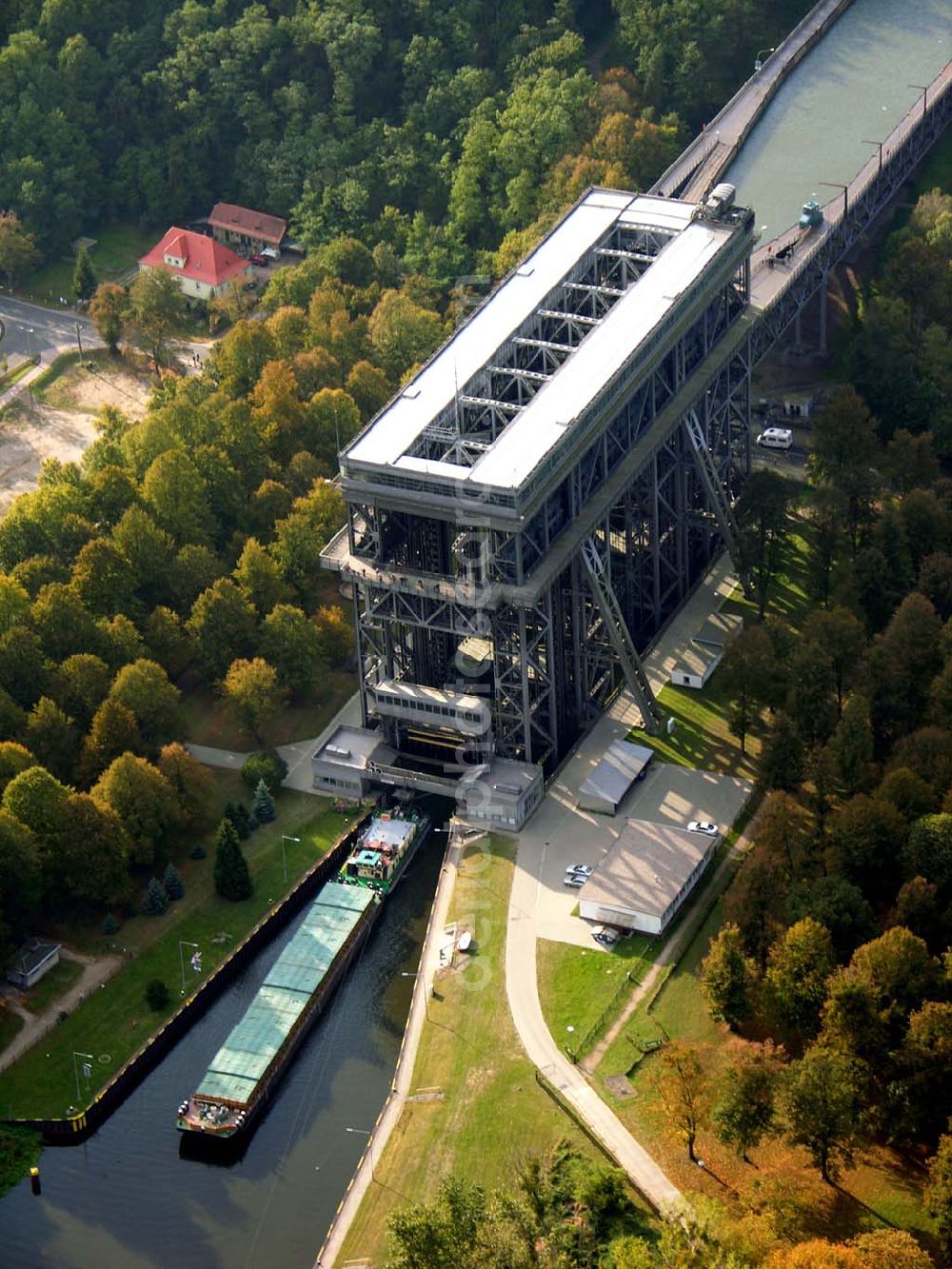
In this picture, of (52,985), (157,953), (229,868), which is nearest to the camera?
(52,985)

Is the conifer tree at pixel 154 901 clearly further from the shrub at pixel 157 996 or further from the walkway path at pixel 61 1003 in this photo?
the shrub at pixel 157 996

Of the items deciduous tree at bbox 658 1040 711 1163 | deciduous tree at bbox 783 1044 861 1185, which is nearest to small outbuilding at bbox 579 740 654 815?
deciduous tree at bbox 658 1040 711 1163

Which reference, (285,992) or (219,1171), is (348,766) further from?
(219,1171)

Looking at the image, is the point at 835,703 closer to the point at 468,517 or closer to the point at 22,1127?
the point at 468,517

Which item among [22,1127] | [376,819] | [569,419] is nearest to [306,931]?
[376,819]

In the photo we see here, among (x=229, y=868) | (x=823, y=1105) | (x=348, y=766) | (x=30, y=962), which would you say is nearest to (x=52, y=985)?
(x=30, y=962)

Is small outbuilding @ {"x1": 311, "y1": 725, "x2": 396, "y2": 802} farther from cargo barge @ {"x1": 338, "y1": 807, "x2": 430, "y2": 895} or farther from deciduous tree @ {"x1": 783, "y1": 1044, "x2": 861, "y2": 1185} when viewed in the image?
deciduous tree @ {"x1": 783, "y1": 1044, "x2": 861, "y2": 1185}
